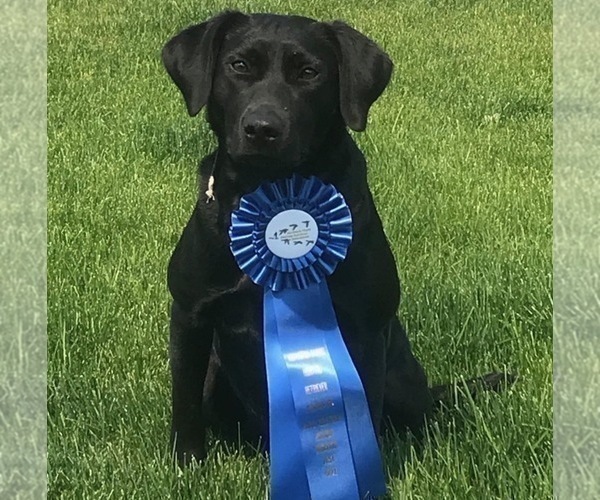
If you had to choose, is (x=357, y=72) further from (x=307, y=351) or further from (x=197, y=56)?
(x=307, y=351)

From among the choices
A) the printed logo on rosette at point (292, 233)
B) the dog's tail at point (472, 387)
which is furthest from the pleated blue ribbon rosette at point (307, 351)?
the dog's tail at point (472, 387)

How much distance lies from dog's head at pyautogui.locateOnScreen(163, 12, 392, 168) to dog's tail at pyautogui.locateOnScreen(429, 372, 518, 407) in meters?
0.89

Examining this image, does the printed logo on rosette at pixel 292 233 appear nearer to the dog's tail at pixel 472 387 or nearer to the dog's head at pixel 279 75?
the dog's head at pixel 279 75

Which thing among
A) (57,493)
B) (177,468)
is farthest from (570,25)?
(57,493)

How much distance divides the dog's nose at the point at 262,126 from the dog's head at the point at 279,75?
0.06 ft

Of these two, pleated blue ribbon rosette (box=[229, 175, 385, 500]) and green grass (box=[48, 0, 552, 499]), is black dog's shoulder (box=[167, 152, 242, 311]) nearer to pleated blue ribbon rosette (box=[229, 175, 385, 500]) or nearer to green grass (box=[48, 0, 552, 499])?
pleated blue ribbon rosette (box=[229, 175, 385, 500])

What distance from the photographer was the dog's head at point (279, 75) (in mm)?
2219

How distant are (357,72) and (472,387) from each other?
1002mm

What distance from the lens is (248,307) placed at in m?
2.37

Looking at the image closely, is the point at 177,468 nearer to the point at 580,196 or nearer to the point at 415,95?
the point at 580,196

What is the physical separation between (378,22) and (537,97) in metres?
2.15

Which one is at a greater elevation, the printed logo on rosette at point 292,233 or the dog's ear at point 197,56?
the dog's ear at point 197,56

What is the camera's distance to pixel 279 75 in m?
2.29

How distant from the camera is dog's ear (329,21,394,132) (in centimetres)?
229
